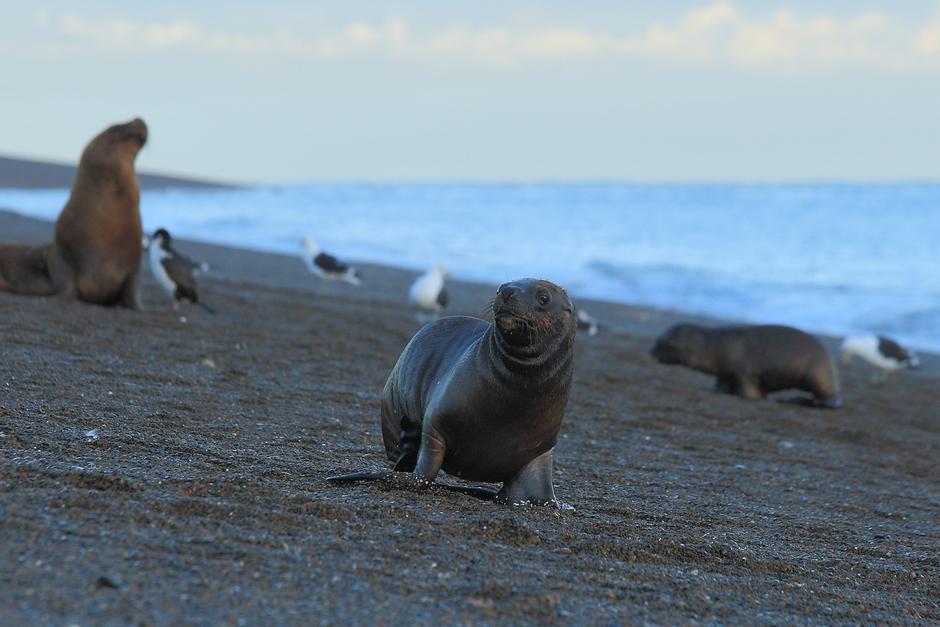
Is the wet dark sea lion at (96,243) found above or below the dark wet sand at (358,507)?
above

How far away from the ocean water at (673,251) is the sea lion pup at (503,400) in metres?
14.2

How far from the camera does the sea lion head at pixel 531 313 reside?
404 centimetres

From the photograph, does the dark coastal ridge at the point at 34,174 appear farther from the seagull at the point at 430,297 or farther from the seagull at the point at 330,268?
the seagull at the point at 430,297

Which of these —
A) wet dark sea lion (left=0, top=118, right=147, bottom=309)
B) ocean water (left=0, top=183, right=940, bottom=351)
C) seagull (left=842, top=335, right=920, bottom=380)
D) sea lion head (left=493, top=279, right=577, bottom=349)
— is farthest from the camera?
ocean water (left=0, top=183, right=940, bottom=351)

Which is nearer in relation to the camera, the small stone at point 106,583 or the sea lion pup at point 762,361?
the small stone at point 106,583

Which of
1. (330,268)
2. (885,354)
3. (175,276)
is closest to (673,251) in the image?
(330,268)

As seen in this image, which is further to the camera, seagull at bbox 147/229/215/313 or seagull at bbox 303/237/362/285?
seagull at bbox 303/237/362/285

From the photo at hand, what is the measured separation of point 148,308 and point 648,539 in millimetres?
6271

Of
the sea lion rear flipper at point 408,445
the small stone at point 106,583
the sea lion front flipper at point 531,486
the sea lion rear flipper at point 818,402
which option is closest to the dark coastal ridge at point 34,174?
the sea lion rear flipper at point 818,402

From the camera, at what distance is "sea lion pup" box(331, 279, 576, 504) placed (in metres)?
4.13

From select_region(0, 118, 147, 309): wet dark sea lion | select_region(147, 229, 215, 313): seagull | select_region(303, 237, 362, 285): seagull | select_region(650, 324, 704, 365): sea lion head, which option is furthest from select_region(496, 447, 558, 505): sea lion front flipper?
select_region(303, 237, 362, 285): seagull

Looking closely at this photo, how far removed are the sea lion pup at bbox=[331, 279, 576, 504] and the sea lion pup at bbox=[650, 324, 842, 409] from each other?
5987 mm

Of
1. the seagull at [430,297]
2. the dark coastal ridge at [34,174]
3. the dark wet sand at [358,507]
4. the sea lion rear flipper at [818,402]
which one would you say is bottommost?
the sea lion rear flipper at [818,402]

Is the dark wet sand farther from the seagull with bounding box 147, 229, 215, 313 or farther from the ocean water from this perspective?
the ocean water
